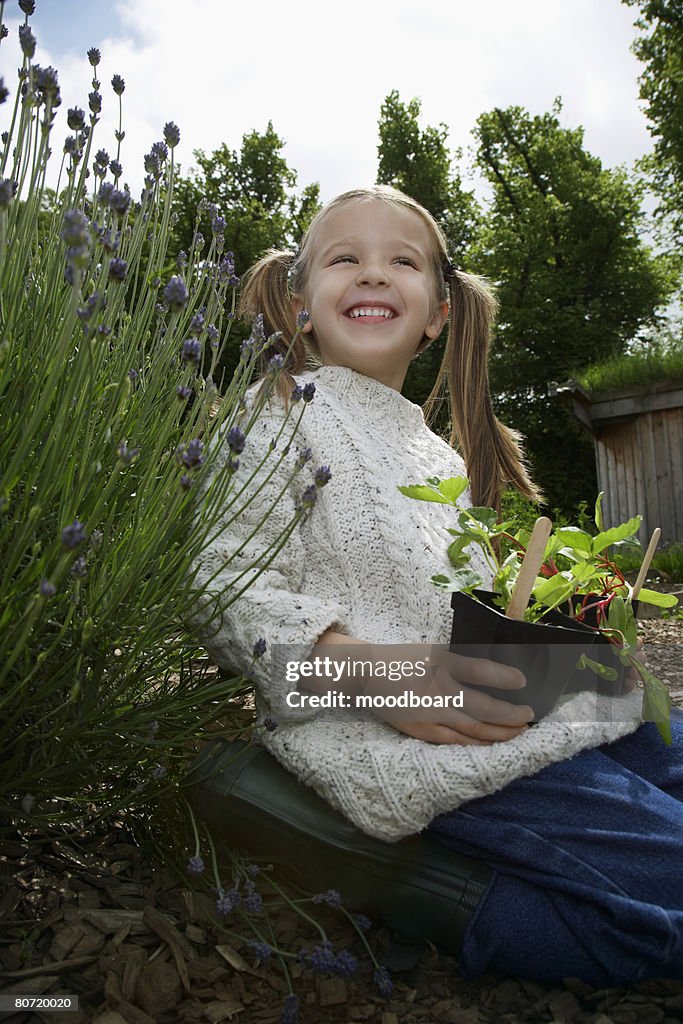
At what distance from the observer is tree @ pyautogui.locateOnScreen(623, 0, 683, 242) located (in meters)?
13.8

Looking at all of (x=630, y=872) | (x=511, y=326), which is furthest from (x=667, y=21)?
(x=630, y=872)

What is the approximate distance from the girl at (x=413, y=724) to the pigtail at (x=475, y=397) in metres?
0.39

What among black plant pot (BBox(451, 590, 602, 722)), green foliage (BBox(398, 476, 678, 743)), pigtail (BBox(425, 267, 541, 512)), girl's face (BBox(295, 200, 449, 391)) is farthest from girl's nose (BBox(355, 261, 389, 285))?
black plant pot (BBox(451, 590, 602, 722))

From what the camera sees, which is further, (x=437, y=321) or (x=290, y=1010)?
(x=437, y=321)

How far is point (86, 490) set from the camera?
1.17 meters

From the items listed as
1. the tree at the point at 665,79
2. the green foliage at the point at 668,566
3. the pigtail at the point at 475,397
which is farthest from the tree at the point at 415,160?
the pigtail at the point at 475,397

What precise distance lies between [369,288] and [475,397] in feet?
1.82

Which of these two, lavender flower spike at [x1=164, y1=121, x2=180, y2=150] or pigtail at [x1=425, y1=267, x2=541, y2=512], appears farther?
pigtail at [x1=425, y1=267, x2=541, y2=512]

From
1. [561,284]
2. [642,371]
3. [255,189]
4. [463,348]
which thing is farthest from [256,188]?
[463,348]

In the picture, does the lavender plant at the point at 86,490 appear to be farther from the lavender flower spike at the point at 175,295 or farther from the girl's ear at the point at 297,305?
the girl's ear at the point at 297,305

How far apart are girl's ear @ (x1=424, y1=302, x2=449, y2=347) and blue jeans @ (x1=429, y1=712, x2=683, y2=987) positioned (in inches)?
48.2

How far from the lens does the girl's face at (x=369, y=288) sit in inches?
75.2

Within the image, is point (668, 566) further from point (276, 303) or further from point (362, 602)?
point (362, 602)

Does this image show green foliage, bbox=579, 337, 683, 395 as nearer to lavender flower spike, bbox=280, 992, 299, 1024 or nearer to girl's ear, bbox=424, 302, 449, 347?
girl's ear, bbox=424, 302, 449, 347
